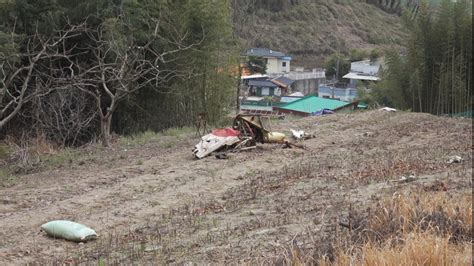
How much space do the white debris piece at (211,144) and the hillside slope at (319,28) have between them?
93.4ft

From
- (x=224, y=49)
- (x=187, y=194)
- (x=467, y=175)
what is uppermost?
(x=224, y=49)

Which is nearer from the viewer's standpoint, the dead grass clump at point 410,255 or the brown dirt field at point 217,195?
the dead grass clump at point 410,255

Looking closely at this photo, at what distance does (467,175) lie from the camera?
15.9 feet

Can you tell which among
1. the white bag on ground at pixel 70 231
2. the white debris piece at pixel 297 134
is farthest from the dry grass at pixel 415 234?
the white debris piece at pixel 297 134

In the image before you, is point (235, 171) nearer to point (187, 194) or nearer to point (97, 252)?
point (187, 194)

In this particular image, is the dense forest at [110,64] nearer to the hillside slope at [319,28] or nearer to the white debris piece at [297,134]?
the white debris piece at [297,134]

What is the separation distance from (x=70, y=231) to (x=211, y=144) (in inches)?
126

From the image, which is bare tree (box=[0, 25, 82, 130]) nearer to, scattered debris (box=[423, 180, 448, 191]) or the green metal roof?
scattered debris (box=[423, 180, 448, 191])

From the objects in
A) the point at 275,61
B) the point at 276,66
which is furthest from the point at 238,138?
the point at 276,66

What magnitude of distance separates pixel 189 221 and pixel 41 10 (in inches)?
235

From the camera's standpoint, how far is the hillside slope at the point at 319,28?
1483 inches

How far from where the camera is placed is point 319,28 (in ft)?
131

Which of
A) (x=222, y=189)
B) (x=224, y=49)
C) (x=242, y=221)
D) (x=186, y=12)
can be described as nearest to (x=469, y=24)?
(x=224, y=49)

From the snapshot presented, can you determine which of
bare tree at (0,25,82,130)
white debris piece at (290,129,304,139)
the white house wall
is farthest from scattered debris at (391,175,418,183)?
the white house wall
